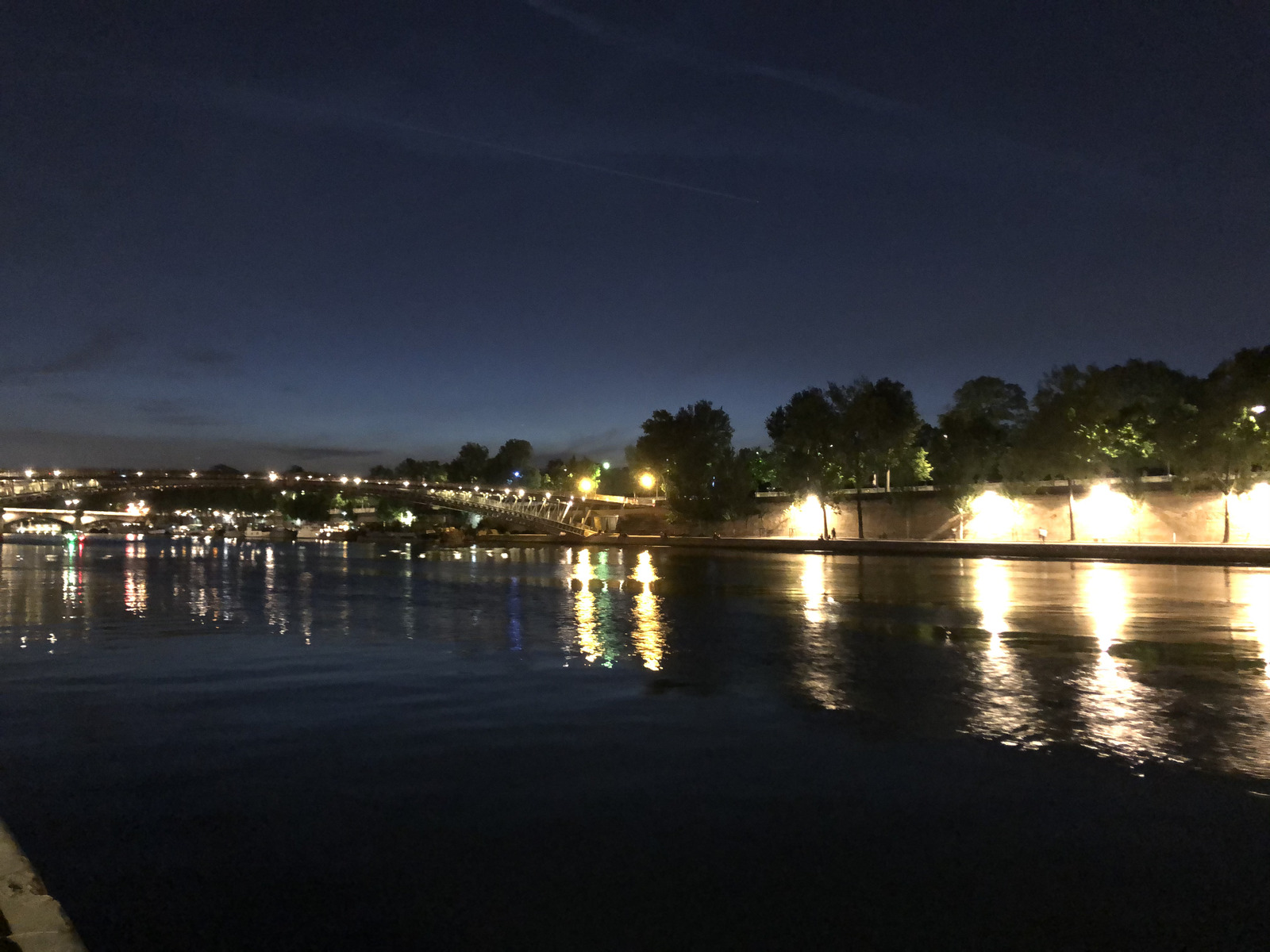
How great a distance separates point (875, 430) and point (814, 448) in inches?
211

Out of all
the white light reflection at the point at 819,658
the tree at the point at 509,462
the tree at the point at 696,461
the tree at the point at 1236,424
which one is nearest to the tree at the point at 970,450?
the tree at the point at 1236,424

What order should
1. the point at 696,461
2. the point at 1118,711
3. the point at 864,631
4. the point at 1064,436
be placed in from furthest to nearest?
the point at 696,461, the point at 1064,436, the point at 864,631, the point at 1118,711

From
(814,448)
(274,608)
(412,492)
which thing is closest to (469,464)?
(412,492)

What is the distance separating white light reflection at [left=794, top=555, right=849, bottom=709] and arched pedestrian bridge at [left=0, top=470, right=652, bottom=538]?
2974 inches

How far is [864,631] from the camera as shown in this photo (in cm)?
1612

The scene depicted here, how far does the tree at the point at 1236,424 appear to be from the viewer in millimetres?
47406

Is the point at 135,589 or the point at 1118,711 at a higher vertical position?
the point at 135,589

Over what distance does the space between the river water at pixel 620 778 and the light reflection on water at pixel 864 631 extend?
0.11 meters

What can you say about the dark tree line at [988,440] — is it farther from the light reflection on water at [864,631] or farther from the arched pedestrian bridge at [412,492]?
the light reflection on water at [864,631]

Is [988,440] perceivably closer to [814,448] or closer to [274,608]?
[814,448]

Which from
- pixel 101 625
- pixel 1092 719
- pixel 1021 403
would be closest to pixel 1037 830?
pixel 1092 719

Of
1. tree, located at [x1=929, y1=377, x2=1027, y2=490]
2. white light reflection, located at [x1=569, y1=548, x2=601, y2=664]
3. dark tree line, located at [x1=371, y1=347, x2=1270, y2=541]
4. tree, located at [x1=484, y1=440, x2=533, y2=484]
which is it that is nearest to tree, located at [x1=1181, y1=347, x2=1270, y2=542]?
dark tree line, located at [x1=371, y1=347, x2=1270, y2=541]

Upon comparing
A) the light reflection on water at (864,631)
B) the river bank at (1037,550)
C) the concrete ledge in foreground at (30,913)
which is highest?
the concrete ledge in foreground at (30,913)

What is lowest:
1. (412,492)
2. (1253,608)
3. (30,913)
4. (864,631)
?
(1253,608)
